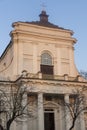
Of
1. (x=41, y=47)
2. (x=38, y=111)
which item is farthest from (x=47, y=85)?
(x=41, y=47)

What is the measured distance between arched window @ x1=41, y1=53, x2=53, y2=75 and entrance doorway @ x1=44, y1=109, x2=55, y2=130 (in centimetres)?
400

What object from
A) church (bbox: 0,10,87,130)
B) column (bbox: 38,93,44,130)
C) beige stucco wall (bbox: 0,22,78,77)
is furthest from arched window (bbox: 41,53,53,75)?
column (bbox: 38,93,44,130)

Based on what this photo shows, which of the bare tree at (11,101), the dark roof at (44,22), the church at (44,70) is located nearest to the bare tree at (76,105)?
the church at (44,70)

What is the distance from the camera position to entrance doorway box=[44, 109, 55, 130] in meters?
31.2

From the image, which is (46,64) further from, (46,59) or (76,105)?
(76,105)

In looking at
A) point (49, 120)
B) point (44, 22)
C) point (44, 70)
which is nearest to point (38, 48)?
point (44, 70)

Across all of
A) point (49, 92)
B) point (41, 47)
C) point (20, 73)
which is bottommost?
point (49, 92)

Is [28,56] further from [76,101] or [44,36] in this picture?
[76,101]

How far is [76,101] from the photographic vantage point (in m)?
29.5

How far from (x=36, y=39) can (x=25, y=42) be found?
1.31 m

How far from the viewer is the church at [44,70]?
29.9 m

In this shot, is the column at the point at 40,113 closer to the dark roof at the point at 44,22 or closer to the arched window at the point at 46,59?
the arched window at the point at 46,59

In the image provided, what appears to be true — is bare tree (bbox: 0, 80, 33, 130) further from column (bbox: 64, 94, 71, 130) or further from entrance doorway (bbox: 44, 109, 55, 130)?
column (bbox: 64, 94, 71, 130)

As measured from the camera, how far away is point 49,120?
3141 cm
